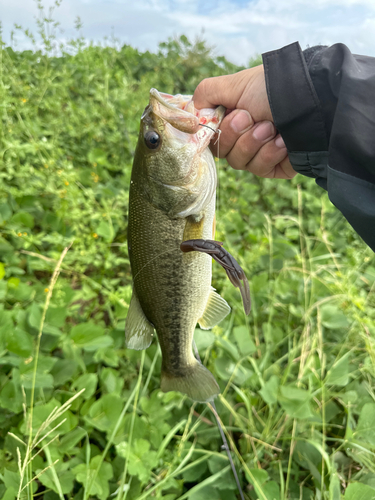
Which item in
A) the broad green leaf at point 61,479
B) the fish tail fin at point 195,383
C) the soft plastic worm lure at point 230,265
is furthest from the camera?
the broad green leaf at point 61,479

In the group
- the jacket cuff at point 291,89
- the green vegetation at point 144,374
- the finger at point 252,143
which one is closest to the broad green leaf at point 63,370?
the green vegetation at point 144,374

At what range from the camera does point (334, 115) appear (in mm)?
1345

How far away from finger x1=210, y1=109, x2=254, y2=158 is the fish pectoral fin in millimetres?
816

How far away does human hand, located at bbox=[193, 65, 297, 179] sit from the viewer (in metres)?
1.50

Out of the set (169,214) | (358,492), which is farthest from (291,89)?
(358,492)

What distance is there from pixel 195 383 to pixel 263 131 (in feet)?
4.15

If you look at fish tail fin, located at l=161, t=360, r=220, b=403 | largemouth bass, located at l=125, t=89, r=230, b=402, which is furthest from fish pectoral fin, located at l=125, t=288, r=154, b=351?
fish tail fin, located at l=161, t=360, r=220, b=403

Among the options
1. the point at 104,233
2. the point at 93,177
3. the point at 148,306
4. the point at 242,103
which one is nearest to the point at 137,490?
the point at 148,306

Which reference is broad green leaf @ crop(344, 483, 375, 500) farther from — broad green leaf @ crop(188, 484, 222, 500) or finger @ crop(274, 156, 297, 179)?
finger @ crop(274, 156, 297, 179)

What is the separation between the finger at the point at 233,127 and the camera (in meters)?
1.51

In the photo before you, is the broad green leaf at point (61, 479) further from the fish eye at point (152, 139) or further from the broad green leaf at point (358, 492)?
the fish eye at point (152, 139)

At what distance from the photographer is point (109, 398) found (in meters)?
1.75

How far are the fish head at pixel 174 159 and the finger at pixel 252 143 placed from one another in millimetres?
376

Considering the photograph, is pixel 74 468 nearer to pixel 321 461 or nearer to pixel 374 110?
pixel 321 461
